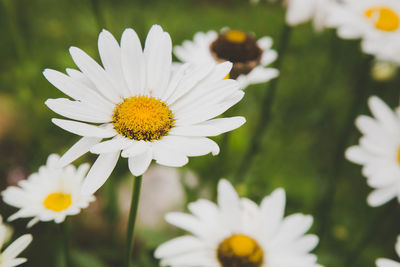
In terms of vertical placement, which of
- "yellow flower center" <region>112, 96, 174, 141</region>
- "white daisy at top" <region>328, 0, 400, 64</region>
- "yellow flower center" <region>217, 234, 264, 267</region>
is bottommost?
"yellow flower center" <region>217, 234, 264, 267</region>

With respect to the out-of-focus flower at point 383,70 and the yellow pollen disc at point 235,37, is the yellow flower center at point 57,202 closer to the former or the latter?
the yellow pollen disc at point 235,37

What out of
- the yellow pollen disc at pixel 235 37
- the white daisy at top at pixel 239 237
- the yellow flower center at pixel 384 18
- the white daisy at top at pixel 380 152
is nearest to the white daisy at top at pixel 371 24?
the yellow flower center at pixel 384 18

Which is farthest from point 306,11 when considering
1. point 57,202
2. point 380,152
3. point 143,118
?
point 57,202

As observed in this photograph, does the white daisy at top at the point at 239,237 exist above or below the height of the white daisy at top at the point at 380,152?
below

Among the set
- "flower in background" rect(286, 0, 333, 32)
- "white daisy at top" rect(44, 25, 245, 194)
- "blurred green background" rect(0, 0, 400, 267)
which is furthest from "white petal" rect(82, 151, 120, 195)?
"flower in background" rect(286, 0, 333, 32)

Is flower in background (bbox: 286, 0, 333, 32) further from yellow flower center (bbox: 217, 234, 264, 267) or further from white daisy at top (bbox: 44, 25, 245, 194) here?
yellow flower center (bbox: 217, 234, 264, 267)

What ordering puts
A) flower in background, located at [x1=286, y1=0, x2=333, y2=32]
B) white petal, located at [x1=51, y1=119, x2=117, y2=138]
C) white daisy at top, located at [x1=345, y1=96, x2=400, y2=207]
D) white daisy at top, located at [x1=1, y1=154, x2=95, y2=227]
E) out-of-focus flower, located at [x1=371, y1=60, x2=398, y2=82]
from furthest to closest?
out-of-focus flower, located at [x1=371, y1=60, x2=398, y2=82] → flower in background, located at [x1=286, y1=0, x2=333, y2=32] → white daisy at top, located at [x1=345, y1=96, x2=400, y2=207] → white daisy at top, located at [x1=1, y1=154, x2=95, y2=227] → white petal, located at [x1=51, y1=119, x2=117, y2=138]

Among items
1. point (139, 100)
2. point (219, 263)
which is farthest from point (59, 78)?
point (219, 263)
